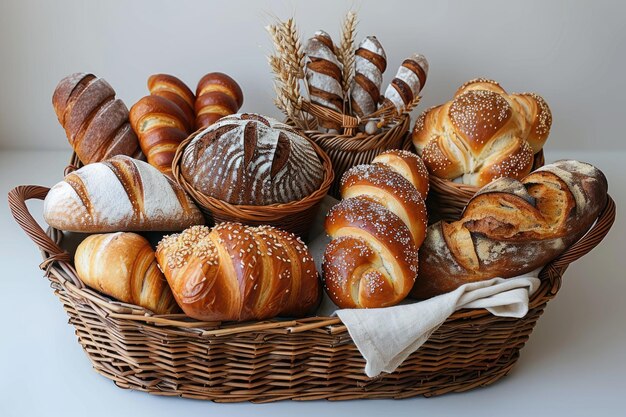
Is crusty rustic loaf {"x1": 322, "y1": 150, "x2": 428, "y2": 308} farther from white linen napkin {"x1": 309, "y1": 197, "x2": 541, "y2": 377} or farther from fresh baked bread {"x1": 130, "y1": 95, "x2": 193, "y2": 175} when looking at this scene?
fresh baked bread {"x1": 130, "y1": 95, "x2": 193, "y2": 175}

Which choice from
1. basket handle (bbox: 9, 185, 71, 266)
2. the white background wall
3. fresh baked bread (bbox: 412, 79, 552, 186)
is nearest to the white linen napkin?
fresh baked bread (bbox: 412, 79, 552, 186)

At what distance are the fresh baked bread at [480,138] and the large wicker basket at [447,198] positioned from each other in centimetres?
4

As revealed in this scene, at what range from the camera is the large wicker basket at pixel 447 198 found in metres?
1.92

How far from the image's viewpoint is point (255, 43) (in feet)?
8.25

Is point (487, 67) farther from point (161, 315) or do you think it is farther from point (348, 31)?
point (161, 315)

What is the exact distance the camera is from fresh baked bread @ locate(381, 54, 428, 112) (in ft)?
6.59

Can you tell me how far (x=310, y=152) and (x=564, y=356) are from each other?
0.82 m

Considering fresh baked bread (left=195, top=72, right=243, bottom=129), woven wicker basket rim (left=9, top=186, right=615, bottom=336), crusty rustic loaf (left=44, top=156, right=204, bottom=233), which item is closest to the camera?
woven wicker basket rim (left=9, top=186, right=615, bottom=336)

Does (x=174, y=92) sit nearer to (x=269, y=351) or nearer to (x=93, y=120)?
(x=93, y=120)

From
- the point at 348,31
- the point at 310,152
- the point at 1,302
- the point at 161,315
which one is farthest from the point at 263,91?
the point at 161,315

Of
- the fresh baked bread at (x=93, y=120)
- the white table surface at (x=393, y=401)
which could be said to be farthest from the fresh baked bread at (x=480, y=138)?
the fresh baked bread at (x=93, y=120)

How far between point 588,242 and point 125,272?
1008mm

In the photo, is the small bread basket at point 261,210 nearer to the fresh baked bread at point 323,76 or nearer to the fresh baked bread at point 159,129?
the fresh baked bread at point 159,129

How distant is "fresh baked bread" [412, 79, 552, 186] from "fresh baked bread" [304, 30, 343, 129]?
0.29 meters
